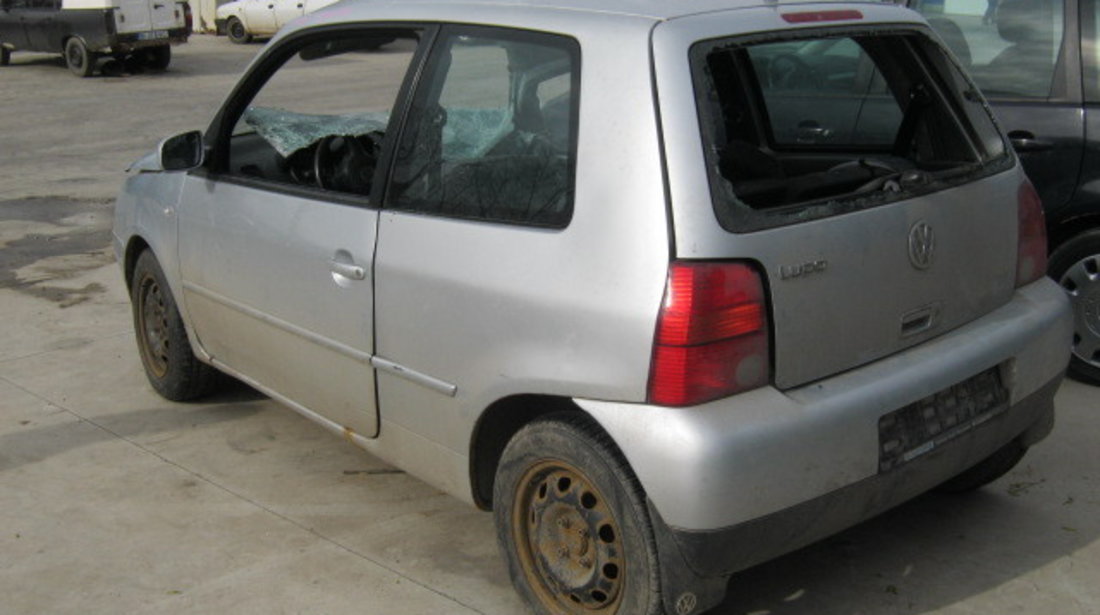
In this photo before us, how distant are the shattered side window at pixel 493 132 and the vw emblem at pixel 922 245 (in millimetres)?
943

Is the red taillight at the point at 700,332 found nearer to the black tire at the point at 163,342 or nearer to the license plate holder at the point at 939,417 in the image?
the license plate holder at the point at 939,417

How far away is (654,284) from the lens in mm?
3301

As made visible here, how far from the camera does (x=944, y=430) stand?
372cm

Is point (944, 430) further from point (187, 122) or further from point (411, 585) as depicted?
point (187, 122)

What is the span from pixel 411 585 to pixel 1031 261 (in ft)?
7.02

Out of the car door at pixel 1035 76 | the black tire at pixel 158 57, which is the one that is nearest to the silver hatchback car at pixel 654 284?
the car door at pixel 1035 76

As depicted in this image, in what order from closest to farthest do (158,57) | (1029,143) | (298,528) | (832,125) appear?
1. (298,528)
2. (832,125)
3. (1029,143)
4. (158,57)

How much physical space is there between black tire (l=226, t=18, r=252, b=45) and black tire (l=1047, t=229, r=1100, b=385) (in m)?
24.9

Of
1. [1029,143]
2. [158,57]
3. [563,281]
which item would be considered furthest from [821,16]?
[158,57]

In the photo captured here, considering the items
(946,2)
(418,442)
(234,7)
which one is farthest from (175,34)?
(418,442)

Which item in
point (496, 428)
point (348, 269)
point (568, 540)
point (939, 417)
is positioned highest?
point (348, 269)

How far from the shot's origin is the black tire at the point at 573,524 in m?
3.43

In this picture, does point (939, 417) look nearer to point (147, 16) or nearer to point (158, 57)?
point (147, 16)

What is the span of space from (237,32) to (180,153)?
24.8 metres
